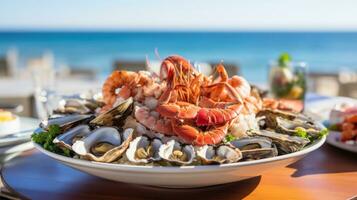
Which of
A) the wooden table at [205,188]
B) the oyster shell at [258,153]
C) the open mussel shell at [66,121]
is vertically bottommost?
the wooden table at [205,188]

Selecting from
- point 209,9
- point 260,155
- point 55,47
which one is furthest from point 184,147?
point 55,47

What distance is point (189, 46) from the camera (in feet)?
79.5

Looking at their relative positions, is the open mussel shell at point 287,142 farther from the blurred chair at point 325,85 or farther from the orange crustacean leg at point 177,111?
the blurred chair at point 325,85

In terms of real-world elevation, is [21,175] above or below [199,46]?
below

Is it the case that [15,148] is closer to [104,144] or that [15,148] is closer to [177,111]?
[104,144]

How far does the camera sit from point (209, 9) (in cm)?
2156

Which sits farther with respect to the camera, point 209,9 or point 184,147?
point 209,9

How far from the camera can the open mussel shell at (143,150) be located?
0.83 metres

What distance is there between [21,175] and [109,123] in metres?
0.25

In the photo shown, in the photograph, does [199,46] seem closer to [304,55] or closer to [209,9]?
[209,9]

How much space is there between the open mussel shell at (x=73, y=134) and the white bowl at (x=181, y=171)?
0.23 ft

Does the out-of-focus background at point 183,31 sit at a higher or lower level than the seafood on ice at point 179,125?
higher

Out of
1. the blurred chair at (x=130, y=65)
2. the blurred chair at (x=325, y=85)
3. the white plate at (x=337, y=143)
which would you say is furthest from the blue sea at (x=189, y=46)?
the white plate at (x=337, y=143)

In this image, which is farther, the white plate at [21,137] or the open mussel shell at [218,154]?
the white plate at [21,137]
